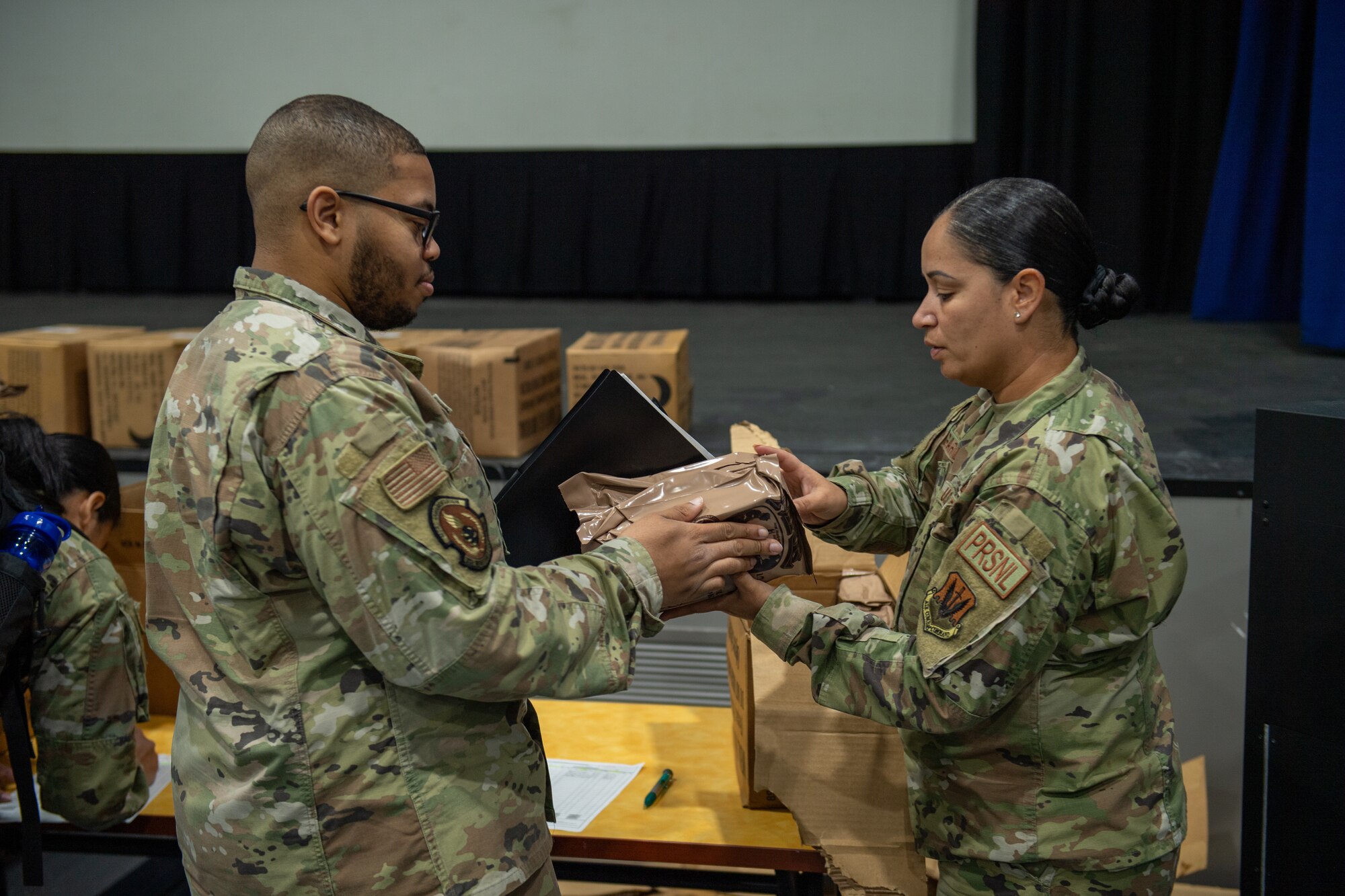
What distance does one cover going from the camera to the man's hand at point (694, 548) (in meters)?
1.23

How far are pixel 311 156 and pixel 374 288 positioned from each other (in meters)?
0.14

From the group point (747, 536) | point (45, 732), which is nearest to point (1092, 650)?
point (747, 536)

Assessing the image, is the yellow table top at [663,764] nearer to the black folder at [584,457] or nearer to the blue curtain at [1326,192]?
the black folder at [584,457]

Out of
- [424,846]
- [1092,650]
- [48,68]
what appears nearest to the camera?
[424,846]

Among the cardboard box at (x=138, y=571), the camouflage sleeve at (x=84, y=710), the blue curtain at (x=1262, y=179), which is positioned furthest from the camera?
the blue curtain at (x=1262, y=179)

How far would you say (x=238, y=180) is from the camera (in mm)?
8336

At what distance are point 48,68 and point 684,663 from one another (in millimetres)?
7898

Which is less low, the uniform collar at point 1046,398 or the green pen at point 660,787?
the uniform collar at point 1046,398

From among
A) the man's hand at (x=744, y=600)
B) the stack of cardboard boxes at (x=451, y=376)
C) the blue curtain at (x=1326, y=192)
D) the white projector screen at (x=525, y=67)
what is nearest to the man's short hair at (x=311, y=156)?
the man's hand at (x=744, y=600)

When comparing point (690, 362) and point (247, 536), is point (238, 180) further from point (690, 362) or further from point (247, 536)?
point (247, 536)

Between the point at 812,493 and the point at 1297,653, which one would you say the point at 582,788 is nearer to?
the point at 812,493

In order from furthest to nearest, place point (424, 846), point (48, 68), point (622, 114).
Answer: point (48, 68), point (622, 114), point (424, 846)

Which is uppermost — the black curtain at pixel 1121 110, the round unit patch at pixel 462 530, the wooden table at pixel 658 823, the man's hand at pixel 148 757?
the black curtain at pixel 1121 110

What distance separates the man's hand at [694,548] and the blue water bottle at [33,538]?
80 centimetres
